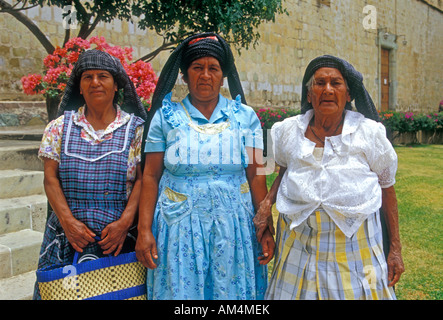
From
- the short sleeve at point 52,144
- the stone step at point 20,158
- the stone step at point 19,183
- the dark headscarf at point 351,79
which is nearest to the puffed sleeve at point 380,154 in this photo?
the dark headscarf at point 351,79

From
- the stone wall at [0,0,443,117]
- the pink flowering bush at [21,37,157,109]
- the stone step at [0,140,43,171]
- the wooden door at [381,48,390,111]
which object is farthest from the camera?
the wooden door at [381,48,390,111]

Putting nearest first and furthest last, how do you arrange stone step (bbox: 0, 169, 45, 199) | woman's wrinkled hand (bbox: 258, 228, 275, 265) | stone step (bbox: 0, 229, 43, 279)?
woman's wrinkled hand (bbox: 258, 228, 275, 265) < stone step (bbox: 0, 229, 43, 279) < stone step (bbox: 0, 169, 45, 199)

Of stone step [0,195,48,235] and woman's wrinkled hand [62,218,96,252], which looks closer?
woman's wrinkled hand [62,218,96,252]

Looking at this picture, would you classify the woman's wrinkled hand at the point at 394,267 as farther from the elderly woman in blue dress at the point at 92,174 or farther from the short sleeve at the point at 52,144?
the short sleeve at the point at 52,144

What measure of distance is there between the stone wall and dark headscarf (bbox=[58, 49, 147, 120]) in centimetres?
545

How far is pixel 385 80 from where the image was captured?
64.7 feet

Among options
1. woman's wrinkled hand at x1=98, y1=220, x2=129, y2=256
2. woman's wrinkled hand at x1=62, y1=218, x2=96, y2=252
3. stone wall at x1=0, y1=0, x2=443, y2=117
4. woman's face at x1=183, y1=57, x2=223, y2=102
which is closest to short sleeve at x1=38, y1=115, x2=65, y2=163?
woman's wrinkled hand at x1=62, y1=218, x2=96, y2=252

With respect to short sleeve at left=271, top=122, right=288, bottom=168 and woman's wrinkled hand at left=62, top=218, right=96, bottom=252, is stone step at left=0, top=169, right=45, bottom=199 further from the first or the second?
short sleeve at left=271, top=122, right=288, bottom=168

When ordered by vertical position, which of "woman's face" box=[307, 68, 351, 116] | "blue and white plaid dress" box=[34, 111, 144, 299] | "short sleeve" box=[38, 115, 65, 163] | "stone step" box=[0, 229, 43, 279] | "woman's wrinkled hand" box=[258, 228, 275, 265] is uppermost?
"woman's face" box=[307, 68, 351, 116]

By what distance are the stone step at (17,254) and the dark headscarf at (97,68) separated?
1.34m

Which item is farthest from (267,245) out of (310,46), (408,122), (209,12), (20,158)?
(310,46)

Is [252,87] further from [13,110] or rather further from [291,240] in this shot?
[291,240]

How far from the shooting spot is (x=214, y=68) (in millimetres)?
2172

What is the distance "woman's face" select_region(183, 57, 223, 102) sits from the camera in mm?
2146
